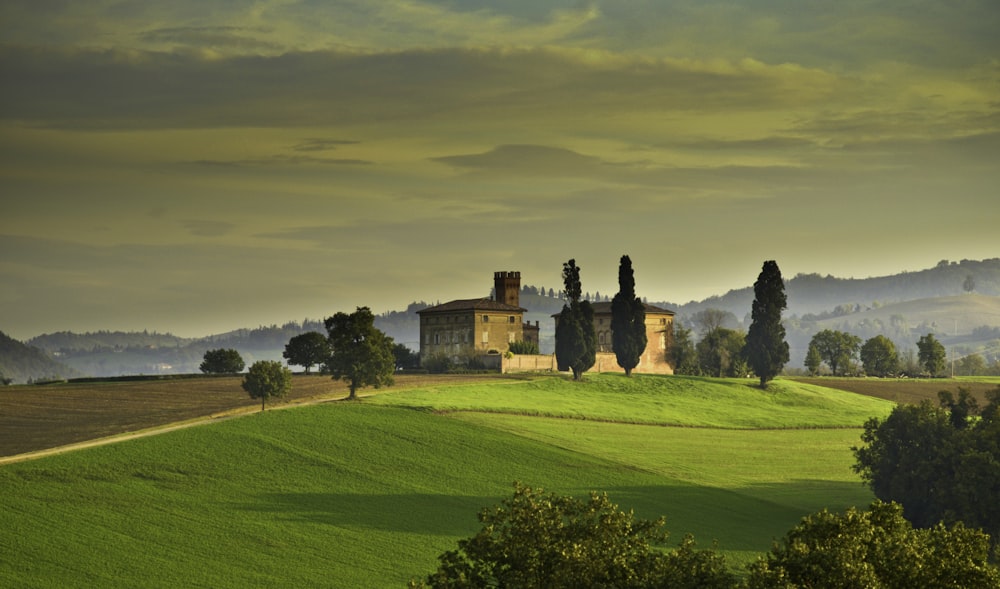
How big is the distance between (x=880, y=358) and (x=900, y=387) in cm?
2983

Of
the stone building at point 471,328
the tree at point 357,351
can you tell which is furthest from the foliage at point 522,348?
the tree at point 357,351

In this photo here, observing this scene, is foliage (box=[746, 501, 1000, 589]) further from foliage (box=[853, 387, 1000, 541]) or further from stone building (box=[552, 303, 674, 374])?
stone building (box=[552, 303, 674, 374])

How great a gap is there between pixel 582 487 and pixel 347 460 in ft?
52.6

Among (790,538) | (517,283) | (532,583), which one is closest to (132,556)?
(532,583)

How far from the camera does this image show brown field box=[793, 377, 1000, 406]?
485 ft

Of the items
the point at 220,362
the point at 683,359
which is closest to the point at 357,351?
the point at 220,362

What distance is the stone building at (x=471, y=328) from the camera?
500 ft

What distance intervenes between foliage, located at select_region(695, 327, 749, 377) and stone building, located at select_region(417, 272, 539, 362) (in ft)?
88.6

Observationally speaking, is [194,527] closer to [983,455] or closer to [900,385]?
[983,455]

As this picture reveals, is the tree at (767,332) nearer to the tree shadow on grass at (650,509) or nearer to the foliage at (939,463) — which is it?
the foliage at (939,463)

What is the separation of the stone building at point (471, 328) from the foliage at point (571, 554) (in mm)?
111304

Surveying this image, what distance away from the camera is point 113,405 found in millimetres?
95562

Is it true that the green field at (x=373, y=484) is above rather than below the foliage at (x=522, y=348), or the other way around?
below

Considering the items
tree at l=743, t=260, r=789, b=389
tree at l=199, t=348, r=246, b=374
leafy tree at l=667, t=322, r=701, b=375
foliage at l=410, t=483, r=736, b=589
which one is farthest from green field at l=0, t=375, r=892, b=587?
leafy tree at l=667, t=322, r=701, b=375
